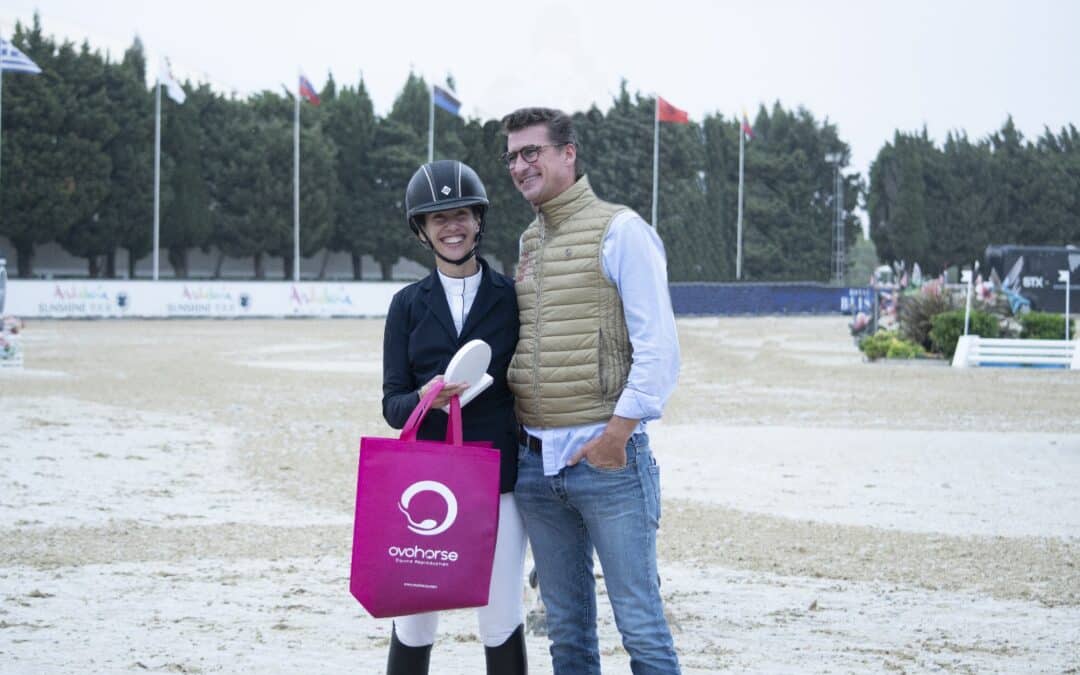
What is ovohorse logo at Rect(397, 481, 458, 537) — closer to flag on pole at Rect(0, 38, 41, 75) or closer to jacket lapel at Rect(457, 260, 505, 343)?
jacket lapel at Rect(457, 260, 505, 343)

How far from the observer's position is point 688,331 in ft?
136

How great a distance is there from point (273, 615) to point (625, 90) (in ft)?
217

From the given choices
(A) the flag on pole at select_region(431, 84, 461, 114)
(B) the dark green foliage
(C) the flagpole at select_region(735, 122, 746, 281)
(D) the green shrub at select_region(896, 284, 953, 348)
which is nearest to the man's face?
(D) the green shrub at select_region(896, 284, 953, 348)

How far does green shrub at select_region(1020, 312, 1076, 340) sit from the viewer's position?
2748cm

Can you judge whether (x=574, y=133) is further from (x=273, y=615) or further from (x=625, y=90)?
(x=625, y=90)

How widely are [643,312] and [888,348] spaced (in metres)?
24.4

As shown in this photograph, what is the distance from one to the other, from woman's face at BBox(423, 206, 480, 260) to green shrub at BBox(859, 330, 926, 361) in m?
24.0

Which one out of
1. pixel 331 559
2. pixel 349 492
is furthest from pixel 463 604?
pixel 349 492

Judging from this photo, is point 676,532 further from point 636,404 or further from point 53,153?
point 53,153

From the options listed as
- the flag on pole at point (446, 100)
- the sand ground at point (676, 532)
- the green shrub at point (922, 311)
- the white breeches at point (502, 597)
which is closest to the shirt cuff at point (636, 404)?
the white breeches at point (502, 597)

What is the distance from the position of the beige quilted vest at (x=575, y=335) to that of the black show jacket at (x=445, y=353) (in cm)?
8

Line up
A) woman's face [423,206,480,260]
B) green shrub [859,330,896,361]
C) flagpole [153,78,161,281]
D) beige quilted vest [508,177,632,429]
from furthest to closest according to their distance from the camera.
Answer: flagpole [153,78,161,281] → green shrub [859,330,896,361] → woman's face [423,206,480,260] → beige quilted vest [508,177,632,429]

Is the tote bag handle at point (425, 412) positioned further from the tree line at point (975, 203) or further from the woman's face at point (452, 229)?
the tree line at point (975, 203)

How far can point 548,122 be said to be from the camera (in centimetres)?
392
